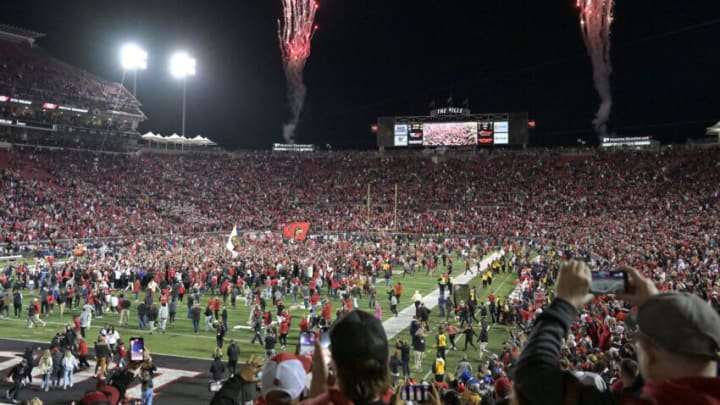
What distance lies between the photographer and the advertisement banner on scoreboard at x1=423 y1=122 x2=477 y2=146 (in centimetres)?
5962

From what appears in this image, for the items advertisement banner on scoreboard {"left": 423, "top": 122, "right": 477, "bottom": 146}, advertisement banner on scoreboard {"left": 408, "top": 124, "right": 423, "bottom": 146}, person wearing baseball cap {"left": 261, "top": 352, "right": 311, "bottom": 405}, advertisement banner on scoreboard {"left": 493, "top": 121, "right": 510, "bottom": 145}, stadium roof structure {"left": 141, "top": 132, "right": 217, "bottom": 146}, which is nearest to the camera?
person wearing baseball cap {"left": 261, "top": 352, "right": 311, "bottom": 405}

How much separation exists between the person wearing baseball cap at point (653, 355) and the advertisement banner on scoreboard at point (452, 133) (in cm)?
5926

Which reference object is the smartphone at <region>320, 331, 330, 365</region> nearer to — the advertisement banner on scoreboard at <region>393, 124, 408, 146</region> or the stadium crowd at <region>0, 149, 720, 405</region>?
the stadium crowd at <region>0, 149, 720, 405</region>

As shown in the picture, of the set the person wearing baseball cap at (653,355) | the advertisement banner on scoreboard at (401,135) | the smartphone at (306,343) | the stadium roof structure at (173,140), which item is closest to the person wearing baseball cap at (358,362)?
the person wearing baseball cap at (653,355)

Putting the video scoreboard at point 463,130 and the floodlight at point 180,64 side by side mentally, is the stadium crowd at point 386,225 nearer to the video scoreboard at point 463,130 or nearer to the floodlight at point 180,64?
the video scoreboard at point 463,130

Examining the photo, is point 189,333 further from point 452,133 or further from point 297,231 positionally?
point 452,133

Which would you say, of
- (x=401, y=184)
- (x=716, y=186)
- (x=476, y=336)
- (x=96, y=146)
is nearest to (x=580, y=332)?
(x=476, y=336)

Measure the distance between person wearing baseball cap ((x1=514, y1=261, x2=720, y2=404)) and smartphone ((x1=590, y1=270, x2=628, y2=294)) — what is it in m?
0.26

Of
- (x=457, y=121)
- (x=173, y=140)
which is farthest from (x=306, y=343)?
(x=173, y=140)

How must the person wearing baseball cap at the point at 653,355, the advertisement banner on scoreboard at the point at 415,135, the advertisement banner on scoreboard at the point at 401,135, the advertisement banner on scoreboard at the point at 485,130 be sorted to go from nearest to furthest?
the person wearing baseball cap at the point at 653,355 → the advertisement banner on scoreboard at the point at 485,130 → the advertisement banner on scoreboard at the point at 415,135 → the advertisement banner on scoreboard at the point at 401,135

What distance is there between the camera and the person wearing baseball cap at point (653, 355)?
5.13 ft

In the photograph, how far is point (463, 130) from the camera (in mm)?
59688

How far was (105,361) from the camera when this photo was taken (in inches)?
574

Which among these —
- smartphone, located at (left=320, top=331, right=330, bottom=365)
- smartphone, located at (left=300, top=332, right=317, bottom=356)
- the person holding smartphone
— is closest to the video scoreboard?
smartphone, located at (left=300, top=332, right=317, bottom=356)
